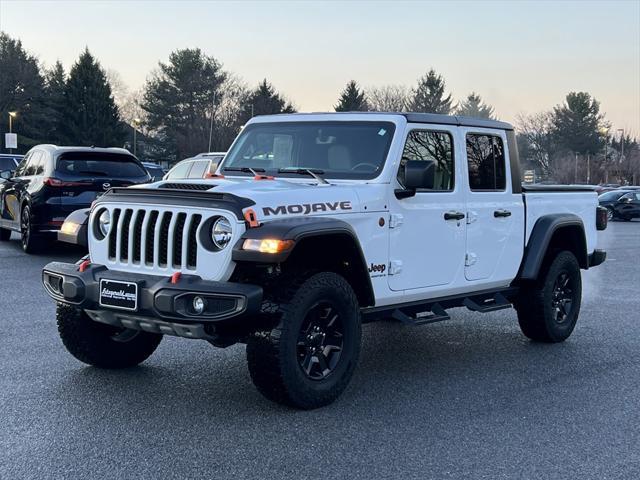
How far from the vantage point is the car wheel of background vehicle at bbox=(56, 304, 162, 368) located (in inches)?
231

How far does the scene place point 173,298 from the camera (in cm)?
478

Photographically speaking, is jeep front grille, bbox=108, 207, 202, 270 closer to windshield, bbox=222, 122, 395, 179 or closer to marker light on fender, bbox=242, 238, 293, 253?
marker light on fender, bbox=242, 238, 293, 253

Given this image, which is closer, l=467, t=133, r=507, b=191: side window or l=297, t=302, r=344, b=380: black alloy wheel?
l=297, t=302, r=344, b=380: black alloy wheel

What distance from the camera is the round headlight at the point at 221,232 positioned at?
493cm

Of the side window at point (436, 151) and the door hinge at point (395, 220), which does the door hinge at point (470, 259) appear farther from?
the door hinge at point (395, 220)

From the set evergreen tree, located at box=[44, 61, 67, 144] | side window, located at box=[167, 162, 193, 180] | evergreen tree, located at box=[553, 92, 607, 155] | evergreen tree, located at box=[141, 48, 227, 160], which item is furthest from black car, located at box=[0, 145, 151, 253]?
evergreen tree, located at box=[553, 92, 607, 155]

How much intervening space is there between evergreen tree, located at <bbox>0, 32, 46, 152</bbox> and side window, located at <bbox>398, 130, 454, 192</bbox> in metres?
66.0

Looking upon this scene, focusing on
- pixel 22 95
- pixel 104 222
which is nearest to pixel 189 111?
pixel 22 95

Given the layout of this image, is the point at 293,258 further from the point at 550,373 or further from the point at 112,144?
the point at 112,144

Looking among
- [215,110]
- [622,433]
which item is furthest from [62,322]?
[215,110]

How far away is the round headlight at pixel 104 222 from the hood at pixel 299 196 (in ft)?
1.22

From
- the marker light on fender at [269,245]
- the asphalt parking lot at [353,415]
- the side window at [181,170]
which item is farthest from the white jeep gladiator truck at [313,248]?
the side window at [181,170]

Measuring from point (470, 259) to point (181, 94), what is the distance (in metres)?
77.3

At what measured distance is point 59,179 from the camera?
42.7 ft
